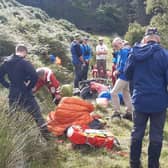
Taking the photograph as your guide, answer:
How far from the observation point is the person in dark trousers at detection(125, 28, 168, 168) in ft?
18.6

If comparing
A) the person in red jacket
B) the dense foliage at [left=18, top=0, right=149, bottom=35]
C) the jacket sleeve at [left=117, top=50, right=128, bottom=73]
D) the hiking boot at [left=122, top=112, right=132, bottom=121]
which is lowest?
the dense foliage at [left=18, top=0, right=149, bottom=35]

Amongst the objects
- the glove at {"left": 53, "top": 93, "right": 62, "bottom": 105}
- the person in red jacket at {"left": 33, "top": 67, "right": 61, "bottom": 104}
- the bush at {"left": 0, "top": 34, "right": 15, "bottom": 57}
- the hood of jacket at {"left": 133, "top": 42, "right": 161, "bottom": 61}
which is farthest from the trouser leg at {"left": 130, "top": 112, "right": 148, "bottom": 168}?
the bush at {"left": 0, "top": 34, "right": 15, "bottom": 57}

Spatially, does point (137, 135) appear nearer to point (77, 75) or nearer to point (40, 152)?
point (40, 152)

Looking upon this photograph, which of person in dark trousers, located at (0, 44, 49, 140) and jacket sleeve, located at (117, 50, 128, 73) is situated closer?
person in dark trousers, located at (0, 44, 49, 140)

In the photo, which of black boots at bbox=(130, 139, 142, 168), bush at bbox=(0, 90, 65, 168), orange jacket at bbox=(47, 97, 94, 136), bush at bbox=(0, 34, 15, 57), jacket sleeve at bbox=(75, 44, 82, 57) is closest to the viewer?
bush at bbox=(0, 90, 65, 168)

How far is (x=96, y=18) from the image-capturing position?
5541 cm

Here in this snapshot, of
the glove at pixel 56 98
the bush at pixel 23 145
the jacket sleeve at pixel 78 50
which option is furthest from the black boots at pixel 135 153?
the jacket sleeve at pixel 78 50

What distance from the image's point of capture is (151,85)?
18.7ft

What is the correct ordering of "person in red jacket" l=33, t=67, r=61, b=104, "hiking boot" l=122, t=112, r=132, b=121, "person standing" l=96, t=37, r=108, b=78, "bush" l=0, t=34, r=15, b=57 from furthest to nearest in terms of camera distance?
1. "person standing" l=96, t=37, r=108, b=78
2. "bush" l=0, t=34, r=15, b=57
3. "hiking boot" l=122, t=112, r=132, b=121
4. "person in red jacket" l=33, t=67, r=61, b=104

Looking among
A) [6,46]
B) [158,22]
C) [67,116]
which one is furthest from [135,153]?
[158,22]

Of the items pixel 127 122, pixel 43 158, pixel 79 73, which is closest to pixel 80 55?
pixel 79 73

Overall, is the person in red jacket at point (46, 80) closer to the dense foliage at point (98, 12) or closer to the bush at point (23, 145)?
the bush at point (23, 145)

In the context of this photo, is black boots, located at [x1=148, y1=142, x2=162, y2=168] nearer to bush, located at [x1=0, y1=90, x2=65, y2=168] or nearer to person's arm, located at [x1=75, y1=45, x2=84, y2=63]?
bush, located at [x1=0, y1=90, x2=65, y2=168]

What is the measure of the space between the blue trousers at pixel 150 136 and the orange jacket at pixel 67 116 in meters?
1.94
